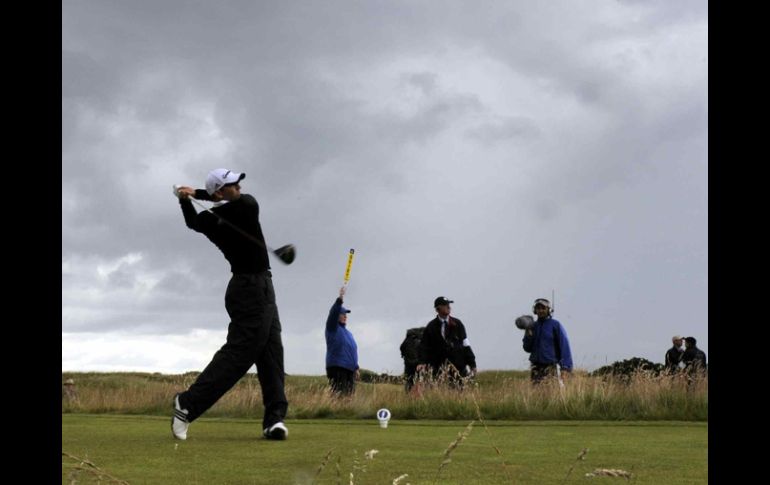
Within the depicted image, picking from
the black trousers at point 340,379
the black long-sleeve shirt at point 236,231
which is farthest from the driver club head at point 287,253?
the black trousers at point 340,379

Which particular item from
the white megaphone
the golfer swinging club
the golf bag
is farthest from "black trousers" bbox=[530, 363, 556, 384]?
the golfer swinging club

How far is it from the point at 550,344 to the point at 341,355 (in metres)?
3.53

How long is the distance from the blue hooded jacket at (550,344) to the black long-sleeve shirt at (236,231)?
7.82 m

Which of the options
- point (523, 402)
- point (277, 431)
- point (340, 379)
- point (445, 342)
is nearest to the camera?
point (277, 431)

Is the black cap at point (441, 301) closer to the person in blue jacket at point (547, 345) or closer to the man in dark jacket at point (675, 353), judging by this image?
the person in blue jacket at point (547, 345)

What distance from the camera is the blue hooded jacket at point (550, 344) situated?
14758 mm

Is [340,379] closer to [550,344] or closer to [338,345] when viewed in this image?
[338,345]

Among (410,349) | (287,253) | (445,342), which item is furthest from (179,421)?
(410,349)

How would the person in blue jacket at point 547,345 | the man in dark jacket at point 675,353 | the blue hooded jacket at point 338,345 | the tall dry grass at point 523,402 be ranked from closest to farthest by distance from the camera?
the tall dry grass at point 523,402, the person in blue jacket at point 547,345, the blue hooded jacket at point 338,345, the man in dark jacket at point 675,353

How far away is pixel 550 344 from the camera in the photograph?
14797 millimetres
